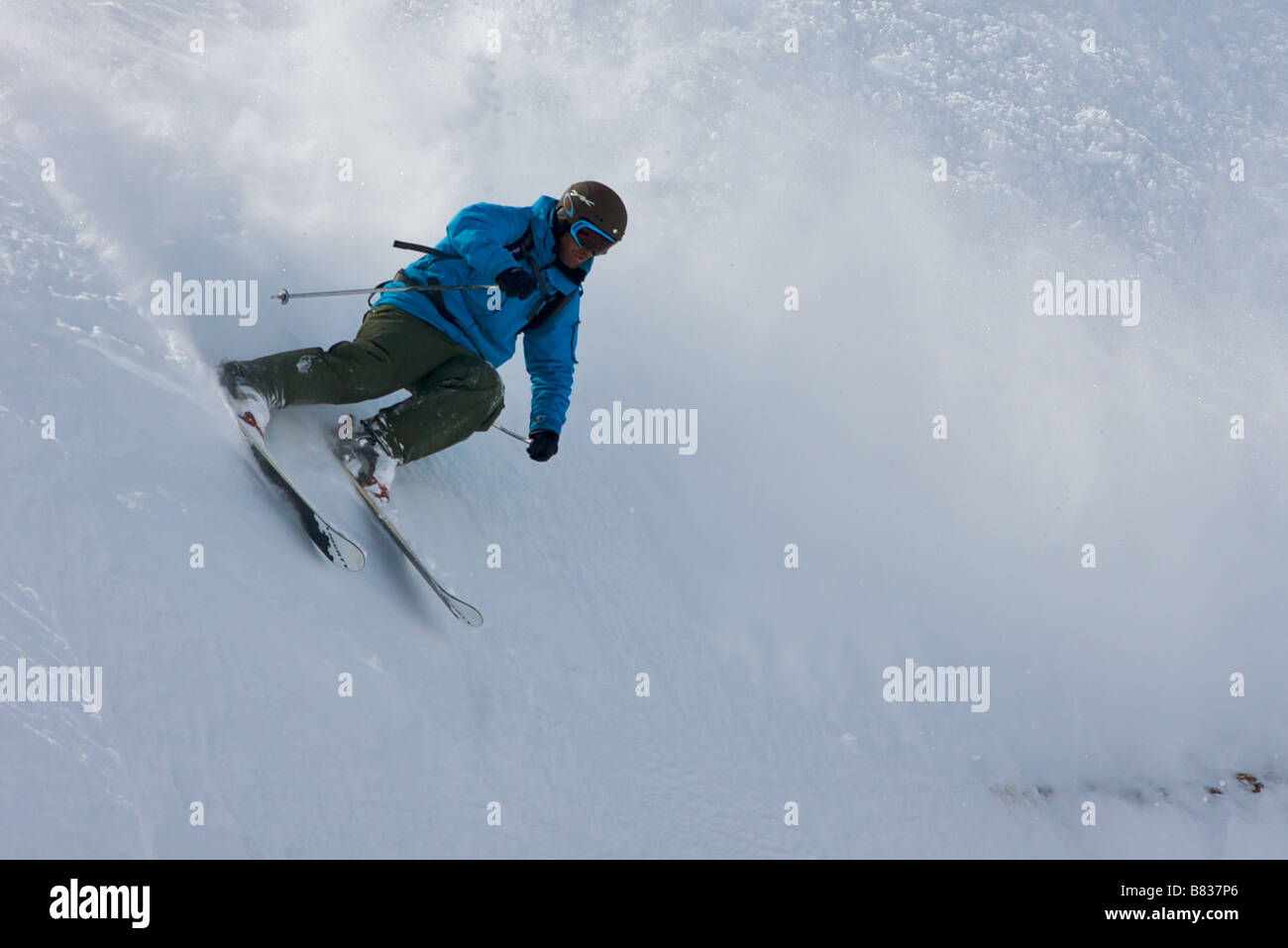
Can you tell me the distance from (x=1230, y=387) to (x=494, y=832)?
649cm

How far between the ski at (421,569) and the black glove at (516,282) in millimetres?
894

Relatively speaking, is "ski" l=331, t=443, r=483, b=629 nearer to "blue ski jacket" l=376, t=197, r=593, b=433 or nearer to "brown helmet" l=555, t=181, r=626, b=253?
"blue ski jacket" l=376, t=197, r=593, b=433

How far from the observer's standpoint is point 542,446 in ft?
14.5

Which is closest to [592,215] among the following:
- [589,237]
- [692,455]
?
[589,237]

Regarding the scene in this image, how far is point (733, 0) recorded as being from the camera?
937 centimetres

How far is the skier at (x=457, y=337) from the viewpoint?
3.93 m

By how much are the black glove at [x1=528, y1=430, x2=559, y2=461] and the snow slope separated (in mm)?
404

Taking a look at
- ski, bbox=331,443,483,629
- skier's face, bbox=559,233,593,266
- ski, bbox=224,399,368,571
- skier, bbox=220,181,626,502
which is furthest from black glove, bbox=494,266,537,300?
ski, bbox=224,399,368,571

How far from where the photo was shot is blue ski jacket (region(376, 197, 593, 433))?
163 inches

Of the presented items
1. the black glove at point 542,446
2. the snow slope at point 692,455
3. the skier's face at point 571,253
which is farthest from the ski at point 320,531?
the skier's face at point 571,253

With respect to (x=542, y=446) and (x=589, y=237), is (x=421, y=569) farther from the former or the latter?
(x=589, y=237)

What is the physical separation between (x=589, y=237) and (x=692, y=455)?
214 cm

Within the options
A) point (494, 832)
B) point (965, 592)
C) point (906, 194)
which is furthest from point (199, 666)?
point (906, 194)
